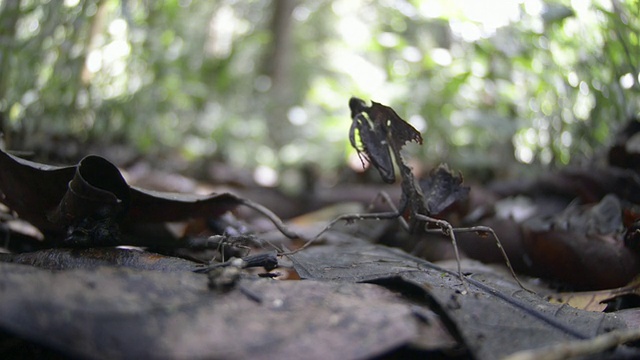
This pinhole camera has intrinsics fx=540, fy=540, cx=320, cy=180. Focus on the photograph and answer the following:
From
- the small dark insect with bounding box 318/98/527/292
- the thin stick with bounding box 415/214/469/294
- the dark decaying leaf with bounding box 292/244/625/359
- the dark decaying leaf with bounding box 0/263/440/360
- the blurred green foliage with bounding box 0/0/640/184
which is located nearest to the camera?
the dark decaying leaf with bounding box 0/263/440/360

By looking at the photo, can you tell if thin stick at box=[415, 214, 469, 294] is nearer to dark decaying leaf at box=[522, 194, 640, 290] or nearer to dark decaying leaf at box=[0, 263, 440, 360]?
dark decaying leaf at box=[0, 263, 440, 360]

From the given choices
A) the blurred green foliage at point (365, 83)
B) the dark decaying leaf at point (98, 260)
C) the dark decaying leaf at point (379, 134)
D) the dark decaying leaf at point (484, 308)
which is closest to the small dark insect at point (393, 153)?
A: the dark decaying leaf at point (379, 134)

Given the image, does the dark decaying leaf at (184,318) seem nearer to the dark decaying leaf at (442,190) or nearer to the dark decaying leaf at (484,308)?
the dark decaying leaf at (484,308)

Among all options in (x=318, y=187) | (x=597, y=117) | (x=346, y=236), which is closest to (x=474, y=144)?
(x=318, y=187)

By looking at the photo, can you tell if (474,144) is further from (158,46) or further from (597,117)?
(158,46)

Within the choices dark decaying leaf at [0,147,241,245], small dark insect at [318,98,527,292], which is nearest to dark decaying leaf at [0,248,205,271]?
dark decaying leaf at [0,147,241,245]

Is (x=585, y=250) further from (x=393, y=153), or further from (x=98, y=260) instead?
(x=98, y=260)
